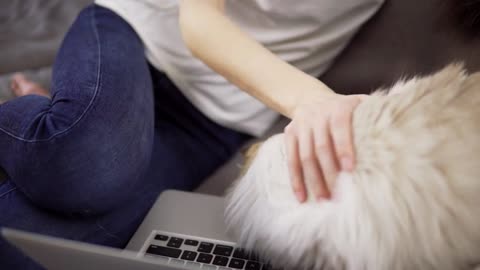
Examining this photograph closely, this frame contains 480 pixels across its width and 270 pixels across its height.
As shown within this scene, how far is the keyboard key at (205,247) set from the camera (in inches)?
24.1

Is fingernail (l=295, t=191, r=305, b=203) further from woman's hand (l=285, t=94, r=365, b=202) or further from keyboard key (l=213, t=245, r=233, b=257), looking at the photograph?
keyboard key (l=213, t=245, r=233, b=257)

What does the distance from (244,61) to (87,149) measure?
23cm

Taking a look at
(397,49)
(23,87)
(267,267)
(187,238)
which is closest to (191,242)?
(187,238)

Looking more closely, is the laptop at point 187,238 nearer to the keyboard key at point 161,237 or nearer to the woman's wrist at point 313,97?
the keyboard key at point 161,237

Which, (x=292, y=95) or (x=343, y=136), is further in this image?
(x=292, y=95)

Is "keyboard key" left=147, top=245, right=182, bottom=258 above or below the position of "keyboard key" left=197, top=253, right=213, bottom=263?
below

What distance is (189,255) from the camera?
61 cm

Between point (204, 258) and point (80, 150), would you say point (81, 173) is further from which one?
point (204, 258)

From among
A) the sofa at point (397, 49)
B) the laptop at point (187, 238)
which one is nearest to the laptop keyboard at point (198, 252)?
the laptop at point (187, 238)

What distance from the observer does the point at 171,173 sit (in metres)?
0.79

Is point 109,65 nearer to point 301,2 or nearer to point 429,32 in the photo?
point 301,2

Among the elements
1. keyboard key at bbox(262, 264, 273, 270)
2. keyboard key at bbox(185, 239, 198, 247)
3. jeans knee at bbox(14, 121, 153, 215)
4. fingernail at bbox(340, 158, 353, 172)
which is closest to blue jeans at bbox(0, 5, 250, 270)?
jeans knee at bbox(14, 121, 153, 215)

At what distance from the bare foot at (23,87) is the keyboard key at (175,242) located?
552mm

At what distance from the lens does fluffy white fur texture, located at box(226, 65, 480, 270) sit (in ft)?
1.25
